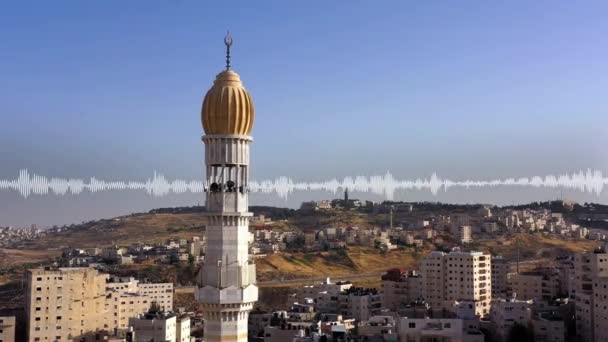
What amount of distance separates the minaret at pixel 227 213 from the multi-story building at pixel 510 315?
31521mm

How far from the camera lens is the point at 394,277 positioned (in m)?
53.8

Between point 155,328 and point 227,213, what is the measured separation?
32084mm

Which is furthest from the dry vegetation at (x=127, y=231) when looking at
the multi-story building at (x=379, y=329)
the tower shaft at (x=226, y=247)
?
the tower shaft at (x=226, y=247)

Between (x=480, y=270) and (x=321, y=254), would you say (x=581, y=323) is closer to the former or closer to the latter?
(x=480, y=270)

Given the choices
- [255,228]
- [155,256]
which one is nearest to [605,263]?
[155,256]

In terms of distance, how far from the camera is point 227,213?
435 inches

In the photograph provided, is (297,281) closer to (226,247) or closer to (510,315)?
(510,315)

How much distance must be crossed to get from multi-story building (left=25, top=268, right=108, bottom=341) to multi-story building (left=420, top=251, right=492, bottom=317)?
79.5 ft

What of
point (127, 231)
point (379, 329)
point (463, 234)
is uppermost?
point (463, 234)

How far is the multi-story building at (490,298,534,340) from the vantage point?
39.5 m

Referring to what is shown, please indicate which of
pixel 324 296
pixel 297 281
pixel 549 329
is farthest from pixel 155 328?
pixel 297 281

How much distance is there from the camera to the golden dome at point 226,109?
11234 millimetres

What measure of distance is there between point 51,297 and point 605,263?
1416 inches

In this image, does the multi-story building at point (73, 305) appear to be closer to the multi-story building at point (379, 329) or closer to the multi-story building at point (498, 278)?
Result: the multi-story building at point (379, 329)
